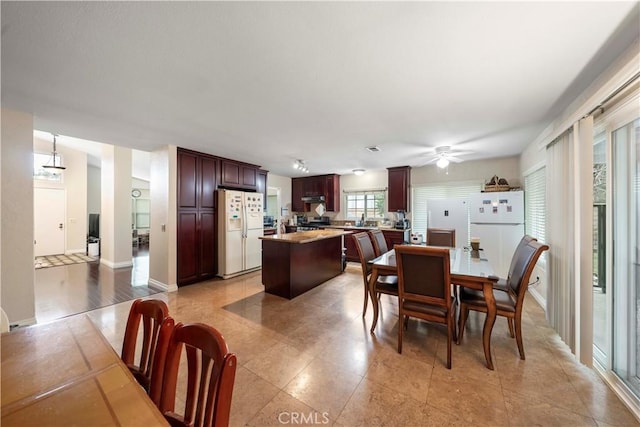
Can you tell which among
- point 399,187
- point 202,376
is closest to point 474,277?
point 202,376

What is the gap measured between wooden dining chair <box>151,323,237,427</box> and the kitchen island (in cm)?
260

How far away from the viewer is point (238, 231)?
4.80 m

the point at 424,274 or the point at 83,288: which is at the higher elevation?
the point at 424,274

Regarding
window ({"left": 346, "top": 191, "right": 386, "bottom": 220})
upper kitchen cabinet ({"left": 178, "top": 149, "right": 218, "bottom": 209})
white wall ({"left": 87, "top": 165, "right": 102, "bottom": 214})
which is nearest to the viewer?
upper kitchen cabinet ({"left": 178, "top": 149, "right": 218, "bottom": 209})

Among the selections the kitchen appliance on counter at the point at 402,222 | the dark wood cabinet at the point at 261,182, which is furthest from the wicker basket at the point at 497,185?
the dark wood cabinet at the point at 261,182

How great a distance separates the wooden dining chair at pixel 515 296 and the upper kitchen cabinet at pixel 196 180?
14.2 feet

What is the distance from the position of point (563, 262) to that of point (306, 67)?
2.92m

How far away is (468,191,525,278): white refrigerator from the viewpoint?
4047 millimetres

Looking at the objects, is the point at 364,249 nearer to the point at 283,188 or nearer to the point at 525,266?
the point at 525,266

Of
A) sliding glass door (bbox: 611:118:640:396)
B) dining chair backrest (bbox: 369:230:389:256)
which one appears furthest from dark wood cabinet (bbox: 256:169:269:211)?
sliding glass door (bbox: 611:118:640:396)

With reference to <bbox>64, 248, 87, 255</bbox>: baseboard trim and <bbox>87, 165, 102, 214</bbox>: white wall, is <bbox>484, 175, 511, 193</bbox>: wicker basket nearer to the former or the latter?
<bbox>64, 248, 87, 255</bbox>: baseboard trim

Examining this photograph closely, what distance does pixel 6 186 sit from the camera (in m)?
2.59

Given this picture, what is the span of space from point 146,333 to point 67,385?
0.32 m

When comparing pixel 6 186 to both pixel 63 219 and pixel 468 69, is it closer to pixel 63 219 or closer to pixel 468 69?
pixel 468 69
